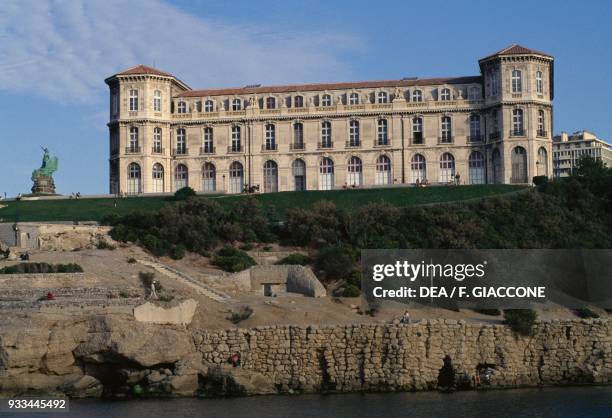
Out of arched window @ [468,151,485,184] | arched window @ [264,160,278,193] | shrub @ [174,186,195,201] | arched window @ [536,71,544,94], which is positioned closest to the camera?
shrub @ [174,186,195,201]

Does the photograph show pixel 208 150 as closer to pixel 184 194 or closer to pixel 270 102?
pixel 270 102

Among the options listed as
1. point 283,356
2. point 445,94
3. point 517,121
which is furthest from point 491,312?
point 445,94

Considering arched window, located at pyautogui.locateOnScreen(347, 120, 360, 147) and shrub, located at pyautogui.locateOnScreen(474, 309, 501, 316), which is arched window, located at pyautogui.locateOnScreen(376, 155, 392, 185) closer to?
arched window, located at pyautogui.locateOnScreen(347, 120, 360, 147)

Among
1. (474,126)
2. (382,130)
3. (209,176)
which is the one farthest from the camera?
(209,176)

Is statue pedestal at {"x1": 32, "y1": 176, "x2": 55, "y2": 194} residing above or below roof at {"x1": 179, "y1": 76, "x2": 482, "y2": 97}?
below

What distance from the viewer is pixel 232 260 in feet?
218

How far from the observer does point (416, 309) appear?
55.5 meters

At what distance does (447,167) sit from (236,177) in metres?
19.1

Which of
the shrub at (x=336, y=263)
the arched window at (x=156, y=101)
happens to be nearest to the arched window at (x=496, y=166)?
the shrub at (x=336, y=263)

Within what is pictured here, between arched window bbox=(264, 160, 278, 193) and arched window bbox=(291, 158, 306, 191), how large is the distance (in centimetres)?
167

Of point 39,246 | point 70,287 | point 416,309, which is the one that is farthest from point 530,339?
point 39,246

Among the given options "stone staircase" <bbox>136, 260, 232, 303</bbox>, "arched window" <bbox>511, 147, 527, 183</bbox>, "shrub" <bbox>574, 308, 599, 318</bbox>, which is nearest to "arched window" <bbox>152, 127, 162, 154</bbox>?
"arched window" <bbox>511, 147, 527, 183</bbox>

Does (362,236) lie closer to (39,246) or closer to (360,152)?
(39,246)

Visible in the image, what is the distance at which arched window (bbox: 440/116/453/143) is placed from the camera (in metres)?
96.7
